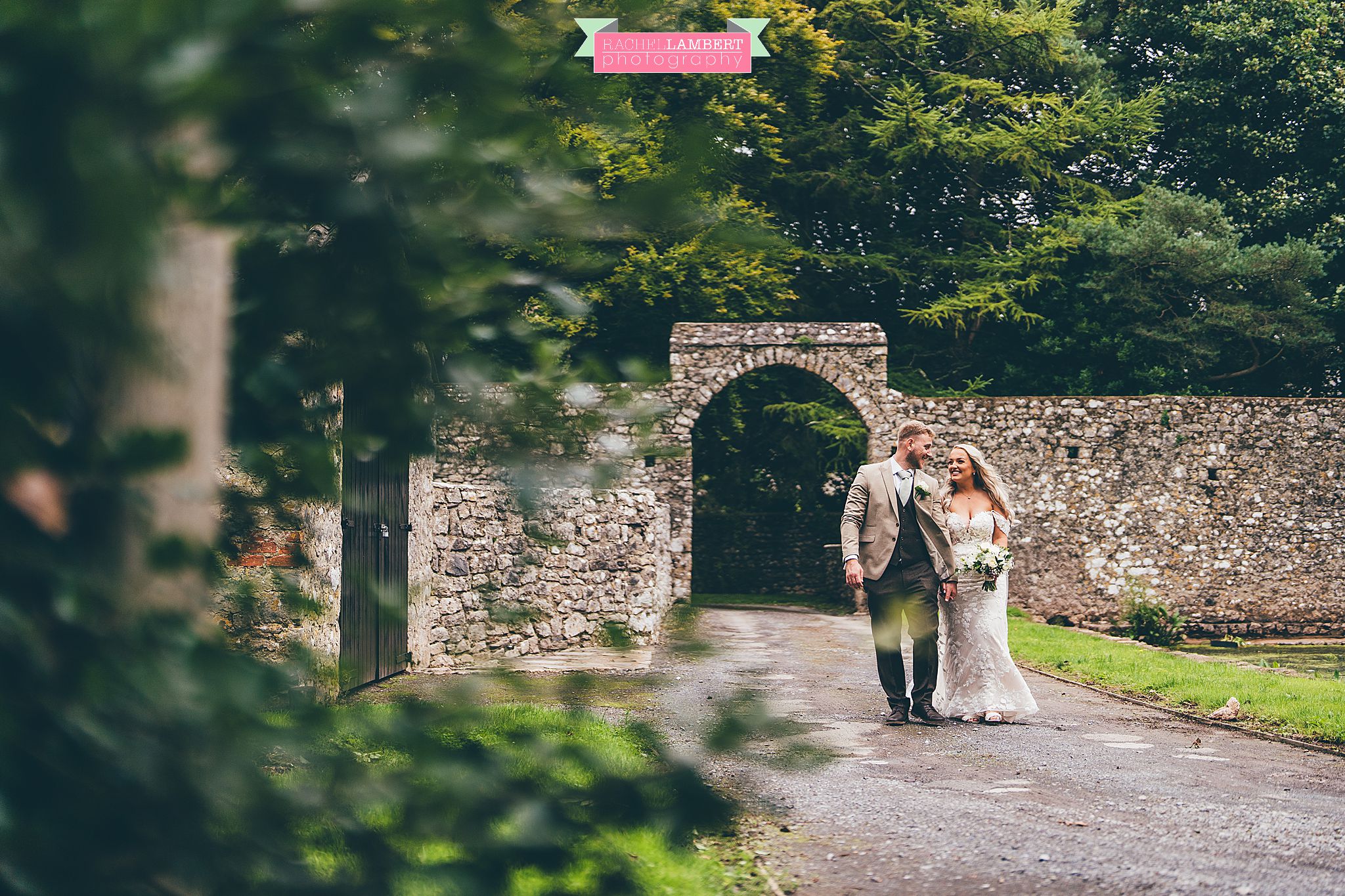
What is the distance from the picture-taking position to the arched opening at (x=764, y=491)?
22.5 m

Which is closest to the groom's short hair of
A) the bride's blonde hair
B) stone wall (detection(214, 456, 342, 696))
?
the bride's blonde hair

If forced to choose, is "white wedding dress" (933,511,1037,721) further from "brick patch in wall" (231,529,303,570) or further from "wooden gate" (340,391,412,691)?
"brick patch in wall" (231,529,303,570)

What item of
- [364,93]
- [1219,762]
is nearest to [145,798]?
[364,93]

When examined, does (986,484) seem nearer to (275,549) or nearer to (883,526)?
(883,526)

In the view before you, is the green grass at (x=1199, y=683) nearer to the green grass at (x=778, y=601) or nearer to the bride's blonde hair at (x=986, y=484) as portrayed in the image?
the bride's blonde hair at (x=986, y=484)

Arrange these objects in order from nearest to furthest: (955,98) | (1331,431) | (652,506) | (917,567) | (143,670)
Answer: (143,670) → (917,567) → (652,506) → (1331,431) → (955,98)

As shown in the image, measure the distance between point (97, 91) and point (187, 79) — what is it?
7 cm

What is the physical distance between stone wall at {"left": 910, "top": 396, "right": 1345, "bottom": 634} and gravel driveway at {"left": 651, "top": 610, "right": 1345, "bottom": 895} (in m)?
8.92

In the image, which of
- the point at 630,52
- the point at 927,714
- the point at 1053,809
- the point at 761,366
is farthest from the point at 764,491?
the point at 630,52

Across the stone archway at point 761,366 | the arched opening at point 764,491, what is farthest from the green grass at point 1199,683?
the arched opening at point 764,491

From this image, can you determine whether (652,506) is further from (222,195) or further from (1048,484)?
(222,195)

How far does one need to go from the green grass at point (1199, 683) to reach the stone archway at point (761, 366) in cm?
546

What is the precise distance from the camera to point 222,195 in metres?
1.10

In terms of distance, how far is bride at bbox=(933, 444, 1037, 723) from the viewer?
7.36 meters
